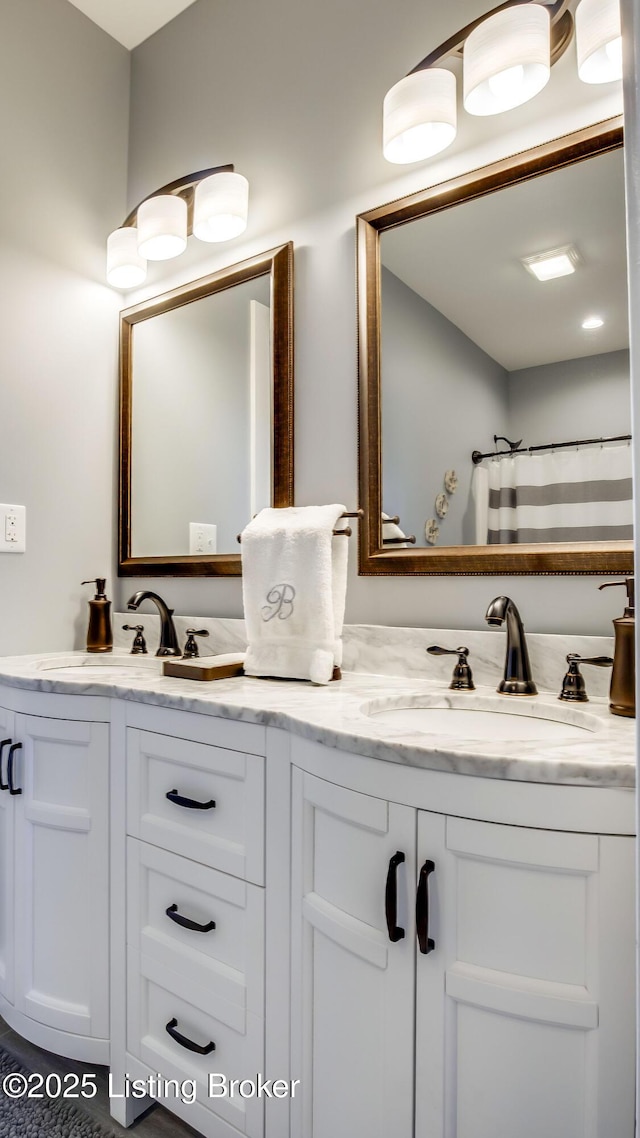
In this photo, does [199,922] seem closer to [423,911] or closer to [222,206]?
[423,911]

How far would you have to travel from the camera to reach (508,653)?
122cm

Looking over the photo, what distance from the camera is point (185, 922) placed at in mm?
1132

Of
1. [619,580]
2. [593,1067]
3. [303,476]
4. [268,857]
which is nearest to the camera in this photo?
[593,1067]

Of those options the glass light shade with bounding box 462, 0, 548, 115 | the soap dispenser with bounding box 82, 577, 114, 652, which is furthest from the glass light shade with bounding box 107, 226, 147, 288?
the glass light shade with bounding box 462, 0, 548, 115

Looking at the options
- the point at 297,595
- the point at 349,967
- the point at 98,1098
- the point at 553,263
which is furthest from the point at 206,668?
the point at 553,263

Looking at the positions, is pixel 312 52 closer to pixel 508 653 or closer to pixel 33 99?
pixel 33 99

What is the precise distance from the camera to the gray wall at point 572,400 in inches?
46.4

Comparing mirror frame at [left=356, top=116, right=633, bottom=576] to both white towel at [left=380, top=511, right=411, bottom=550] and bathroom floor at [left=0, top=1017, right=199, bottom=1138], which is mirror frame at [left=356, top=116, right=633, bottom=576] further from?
bathroom floor at [left=0, top=1017, right=199, bottom=1138]

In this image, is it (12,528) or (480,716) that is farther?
(12,528)

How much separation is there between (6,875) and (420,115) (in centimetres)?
181

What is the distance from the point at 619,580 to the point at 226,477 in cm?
101

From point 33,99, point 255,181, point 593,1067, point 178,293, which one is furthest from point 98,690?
point 33,99

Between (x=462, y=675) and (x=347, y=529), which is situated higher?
(x=347, y=529)

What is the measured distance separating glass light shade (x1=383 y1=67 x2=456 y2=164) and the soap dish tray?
3.74ft
